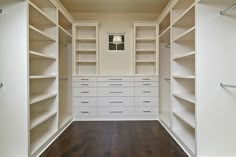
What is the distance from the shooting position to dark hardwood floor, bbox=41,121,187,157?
241 centimetres

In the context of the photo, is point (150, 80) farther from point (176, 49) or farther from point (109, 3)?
point (109, 3)

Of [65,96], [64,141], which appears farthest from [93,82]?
[64,141]

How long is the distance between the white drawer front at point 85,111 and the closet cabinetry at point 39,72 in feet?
0.62

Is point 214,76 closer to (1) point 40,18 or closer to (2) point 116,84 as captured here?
(2) point 116,84

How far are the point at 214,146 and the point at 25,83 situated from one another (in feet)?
7.84

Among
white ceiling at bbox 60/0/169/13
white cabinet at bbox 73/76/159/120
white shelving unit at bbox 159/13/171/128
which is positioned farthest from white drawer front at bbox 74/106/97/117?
white ceiling at bbox 60/0/169/13

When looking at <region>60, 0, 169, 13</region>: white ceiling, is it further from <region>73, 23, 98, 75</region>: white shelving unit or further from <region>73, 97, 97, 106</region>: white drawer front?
<region>73, 97, 97, 106</region>: white drawer front

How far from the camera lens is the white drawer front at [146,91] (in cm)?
417

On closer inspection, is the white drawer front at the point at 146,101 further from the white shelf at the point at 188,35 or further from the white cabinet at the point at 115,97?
the white shelf at the point at 188,35

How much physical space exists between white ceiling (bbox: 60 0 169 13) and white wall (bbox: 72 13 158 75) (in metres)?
0.16

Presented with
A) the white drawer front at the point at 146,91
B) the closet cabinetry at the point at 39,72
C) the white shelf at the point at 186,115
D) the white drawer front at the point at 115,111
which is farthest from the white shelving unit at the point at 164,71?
the closet cabinetry at the point at 39,72

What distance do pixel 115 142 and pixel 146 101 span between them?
1.63m

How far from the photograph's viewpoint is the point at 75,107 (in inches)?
163

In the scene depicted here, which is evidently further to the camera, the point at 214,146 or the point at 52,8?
the point at 52,8
